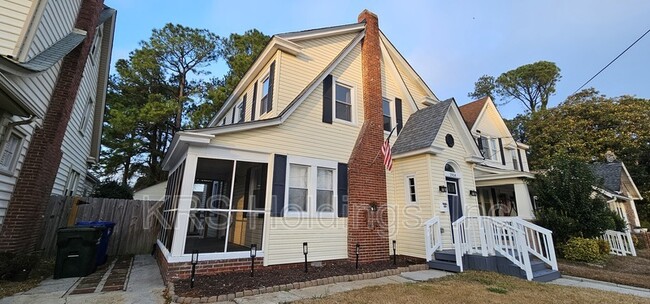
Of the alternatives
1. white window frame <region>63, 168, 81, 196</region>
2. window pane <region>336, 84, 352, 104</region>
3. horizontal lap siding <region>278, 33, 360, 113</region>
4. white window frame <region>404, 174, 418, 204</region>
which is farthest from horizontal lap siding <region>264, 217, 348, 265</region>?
white window frame <region>63, 168, 81, 196</region>

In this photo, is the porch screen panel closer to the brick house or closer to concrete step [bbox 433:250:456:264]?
the brick house

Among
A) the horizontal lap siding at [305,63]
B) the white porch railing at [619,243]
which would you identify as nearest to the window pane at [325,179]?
the horizontal lap siding at [305,63]

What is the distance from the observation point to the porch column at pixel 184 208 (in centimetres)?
594

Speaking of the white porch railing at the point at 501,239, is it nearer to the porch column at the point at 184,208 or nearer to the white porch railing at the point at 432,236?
the white porch railing at the point at 432,236

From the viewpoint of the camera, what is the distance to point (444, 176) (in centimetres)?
914

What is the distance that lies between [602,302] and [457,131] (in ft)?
20.9

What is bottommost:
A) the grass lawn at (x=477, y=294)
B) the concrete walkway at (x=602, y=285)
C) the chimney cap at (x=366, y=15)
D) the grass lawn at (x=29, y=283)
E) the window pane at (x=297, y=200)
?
the concrete walkway at (x=602, y=285)

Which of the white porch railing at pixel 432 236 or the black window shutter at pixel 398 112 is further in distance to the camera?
the black window shutter at pixel 398 112

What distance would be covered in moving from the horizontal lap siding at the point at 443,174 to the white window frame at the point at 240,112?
25.0ft

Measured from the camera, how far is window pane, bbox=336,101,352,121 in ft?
30.5

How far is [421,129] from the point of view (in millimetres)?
9836

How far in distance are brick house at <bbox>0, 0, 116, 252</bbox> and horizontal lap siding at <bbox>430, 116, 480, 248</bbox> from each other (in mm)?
9746

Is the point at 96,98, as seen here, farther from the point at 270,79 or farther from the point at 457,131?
the point at 457,131

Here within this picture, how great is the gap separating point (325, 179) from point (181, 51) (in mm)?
21071
